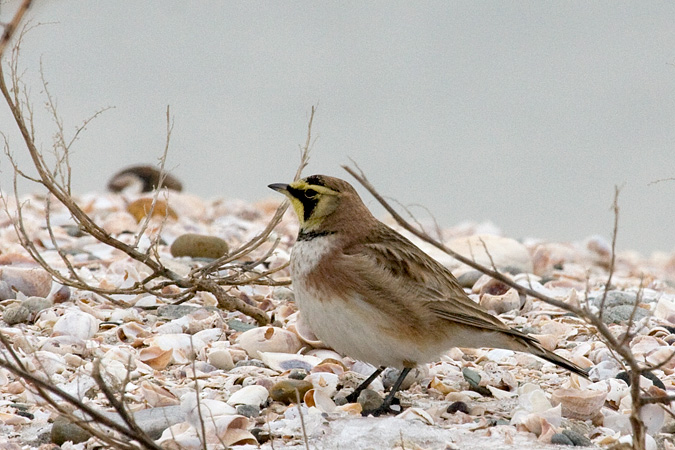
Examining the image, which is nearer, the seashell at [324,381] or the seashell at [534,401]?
the seashell at [534,401]

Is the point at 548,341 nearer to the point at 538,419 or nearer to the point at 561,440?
the point at 538,419

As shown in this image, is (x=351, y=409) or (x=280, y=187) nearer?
(x=351, y=409)

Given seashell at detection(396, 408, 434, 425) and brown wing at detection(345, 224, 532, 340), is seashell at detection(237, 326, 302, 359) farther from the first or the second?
seashell at detection(396, 408, 434, 425)

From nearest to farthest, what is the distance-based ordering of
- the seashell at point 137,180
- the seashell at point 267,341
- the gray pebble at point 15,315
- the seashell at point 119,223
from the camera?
the seashell at point 267,341
the gray pebble at point 15,315
the seashell at point 119,223
the seashell at point 137,180

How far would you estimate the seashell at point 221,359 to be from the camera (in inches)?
197

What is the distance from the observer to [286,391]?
14.6 ft

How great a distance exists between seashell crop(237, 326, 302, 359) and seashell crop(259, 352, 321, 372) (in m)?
0.07

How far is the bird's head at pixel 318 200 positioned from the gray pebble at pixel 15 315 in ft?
6.61

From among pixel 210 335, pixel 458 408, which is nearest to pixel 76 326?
pixel 210 335

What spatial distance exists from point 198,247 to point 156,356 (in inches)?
119

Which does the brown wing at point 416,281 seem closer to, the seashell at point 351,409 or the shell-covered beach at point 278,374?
the shell-covered beach at point 278,374

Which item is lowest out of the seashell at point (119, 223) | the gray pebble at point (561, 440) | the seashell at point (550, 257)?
the gray pebble at point (561, 440)

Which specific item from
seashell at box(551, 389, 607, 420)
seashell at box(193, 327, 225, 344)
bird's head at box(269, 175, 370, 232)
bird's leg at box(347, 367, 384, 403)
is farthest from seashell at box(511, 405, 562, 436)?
seashell at box(193, 327, 225, 344)

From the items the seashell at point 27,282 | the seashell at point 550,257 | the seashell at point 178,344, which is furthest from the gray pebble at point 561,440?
the seashell at point 550,257
